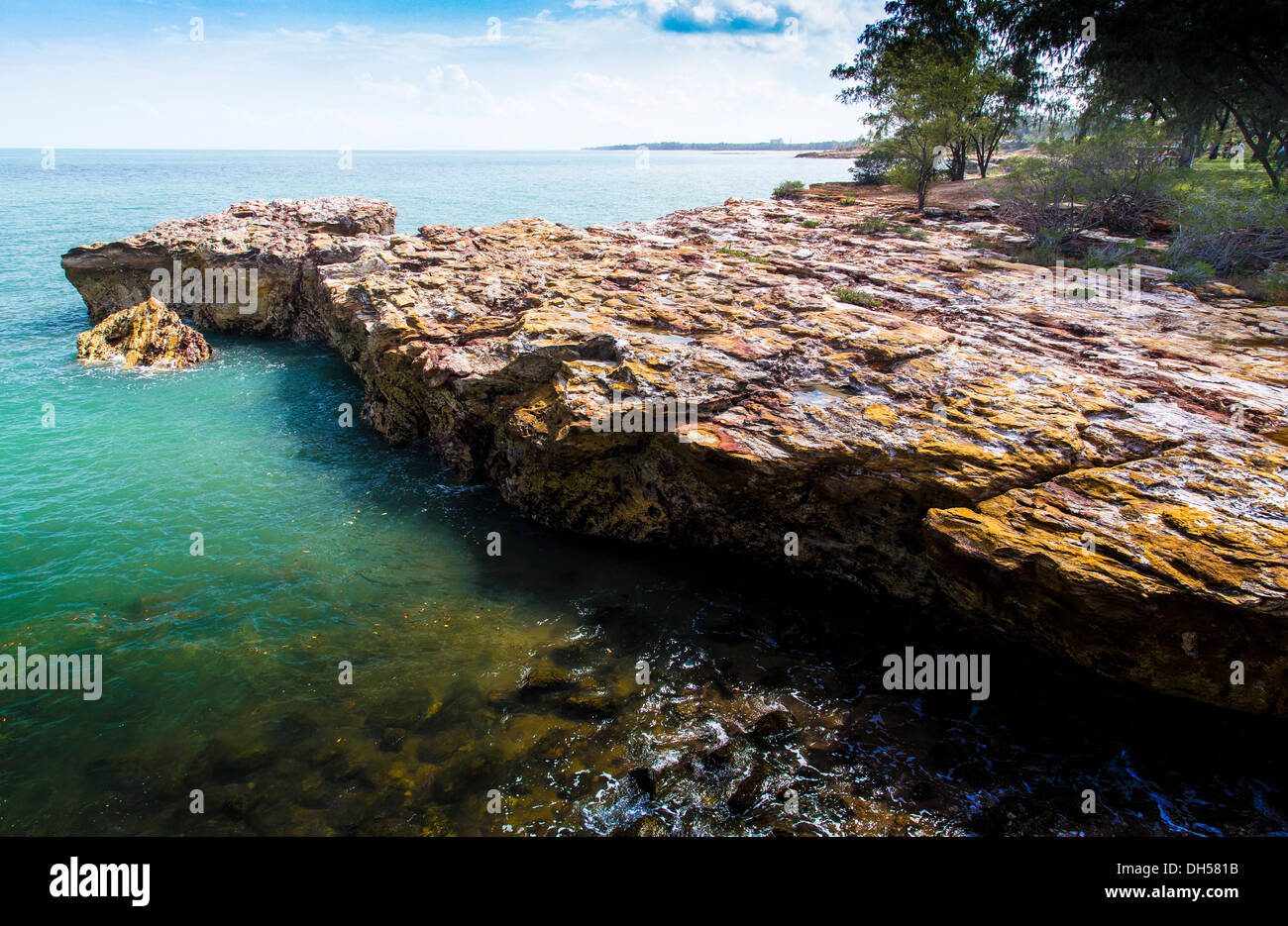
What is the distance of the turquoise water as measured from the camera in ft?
23.7

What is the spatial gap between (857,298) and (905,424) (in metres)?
7.06

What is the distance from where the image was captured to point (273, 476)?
50.3 feet

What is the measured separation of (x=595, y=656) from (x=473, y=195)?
8673 cm

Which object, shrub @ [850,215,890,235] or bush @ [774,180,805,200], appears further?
bush @ [774,180,805,200]

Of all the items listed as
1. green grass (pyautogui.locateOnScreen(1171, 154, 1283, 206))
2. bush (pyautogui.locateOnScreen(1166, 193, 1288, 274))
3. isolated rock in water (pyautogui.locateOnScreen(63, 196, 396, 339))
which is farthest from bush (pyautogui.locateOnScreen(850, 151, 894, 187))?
isolated rock in water (pyautogui.locateOnScreen(63, 196, 396, 339))

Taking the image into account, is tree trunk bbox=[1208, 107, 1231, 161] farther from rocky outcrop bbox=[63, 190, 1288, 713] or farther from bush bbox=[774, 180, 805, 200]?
rocky outcrop bbox=[63, 190, 1288, 713]

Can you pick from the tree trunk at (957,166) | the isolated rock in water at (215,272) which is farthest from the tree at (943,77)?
the isolated rock in water at (215,272)

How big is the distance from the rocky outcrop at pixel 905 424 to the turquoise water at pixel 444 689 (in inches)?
45.8

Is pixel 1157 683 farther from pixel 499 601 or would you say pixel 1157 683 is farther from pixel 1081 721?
pixel 499 601

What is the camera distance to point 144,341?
77.3 ft

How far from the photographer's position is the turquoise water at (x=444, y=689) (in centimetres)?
721

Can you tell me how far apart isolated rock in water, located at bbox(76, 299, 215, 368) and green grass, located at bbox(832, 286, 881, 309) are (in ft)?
84.0
